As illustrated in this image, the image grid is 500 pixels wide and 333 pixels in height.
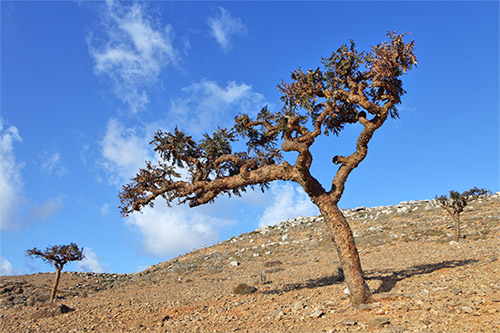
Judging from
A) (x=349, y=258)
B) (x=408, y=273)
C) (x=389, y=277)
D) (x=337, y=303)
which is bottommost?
(x=337, y=303)

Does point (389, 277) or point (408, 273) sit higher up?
point (408, 273)

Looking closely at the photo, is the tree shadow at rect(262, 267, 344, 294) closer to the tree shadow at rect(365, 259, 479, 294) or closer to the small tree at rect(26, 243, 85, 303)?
the tree shadow at rect(365, 259, 479, 294)

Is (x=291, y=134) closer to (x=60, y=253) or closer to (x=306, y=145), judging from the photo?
(x=306, y=145)

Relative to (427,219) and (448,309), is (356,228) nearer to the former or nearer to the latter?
(427,219)

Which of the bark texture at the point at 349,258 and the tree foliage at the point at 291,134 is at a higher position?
the tree foliage at the point at 291,134

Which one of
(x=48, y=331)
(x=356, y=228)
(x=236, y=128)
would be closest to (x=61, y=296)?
(x=48, y=331)

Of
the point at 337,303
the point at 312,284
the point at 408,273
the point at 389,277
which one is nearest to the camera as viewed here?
the point at 337,303

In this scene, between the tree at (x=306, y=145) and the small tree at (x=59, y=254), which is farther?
the small tree at (x=59, y=254)

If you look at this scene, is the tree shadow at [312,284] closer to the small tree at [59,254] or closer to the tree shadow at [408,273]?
the tree shadow at [408,273]

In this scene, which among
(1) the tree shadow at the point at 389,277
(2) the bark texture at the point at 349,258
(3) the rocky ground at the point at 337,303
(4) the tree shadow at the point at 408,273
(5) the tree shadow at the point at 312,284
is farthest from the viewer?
(5) the tree shadow at the point at 312,284

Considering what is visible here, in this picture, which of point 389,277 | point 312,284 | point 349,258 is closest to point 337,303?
point 349,258

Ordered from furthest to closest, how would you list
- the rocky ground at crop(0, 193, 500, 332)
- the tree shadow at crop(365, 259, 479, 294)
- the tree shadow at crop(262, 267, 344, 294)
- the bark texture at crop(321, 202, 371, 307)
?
the tree shadow at crop(262, 267, 344, 294), the tree shadow at crop(365, 259, 479, 294), the bark texture at crop(321, 202, 371, 307), the rocky ground at crop(0, 193, 500, 332)

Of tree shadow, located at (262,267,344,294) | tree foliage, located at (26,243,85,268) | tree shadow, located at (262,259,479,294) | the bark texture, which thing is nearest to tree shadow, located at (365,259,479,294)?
tree shadow, located at (262,259,479,294)

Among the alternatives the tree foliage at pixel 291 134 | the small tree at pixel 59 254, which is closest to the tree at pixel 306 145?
the tree foliage at pixel 291 134
